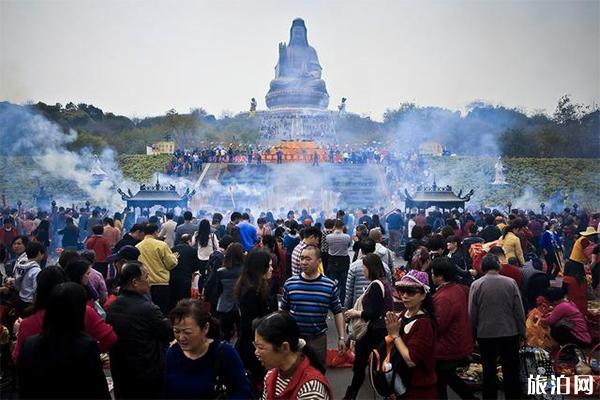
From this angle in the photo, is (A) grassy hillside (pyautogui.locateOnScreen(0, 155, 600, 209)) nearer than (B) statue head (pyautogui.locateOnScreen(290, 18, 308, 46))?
Yes

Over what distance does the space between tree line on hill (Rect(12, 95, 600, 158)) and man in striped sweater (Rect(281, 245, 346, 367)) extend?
3119cm

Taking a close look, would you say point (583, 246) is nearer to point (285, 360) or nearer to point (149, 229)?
point (149, 229)

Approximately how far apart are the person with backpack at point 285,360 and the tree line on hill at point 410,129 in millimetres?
32650

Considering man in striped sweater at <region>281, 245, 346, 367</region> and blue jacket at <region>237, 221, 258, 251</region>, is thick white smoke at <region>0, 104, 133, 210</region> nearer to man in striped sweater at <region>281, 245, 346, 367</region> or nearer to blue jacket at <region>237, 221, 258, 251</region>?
blue jacket at <region>237, 221, 258, 251</region>

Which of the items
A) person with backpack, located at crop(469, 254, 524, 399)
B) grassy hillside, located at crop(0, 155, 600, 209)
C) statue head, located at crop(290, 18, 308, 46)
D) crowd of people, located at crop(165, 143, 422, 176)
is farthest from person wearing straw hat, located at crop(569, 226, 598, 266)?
statue head, located at crop(290, 18, 308, 46)

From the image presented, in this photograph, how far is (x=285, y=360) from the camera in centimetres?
307

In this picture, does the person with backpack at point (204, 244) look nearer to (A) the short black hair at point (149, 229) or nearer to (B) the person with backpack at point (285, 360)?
(A) the short black hair at point (149, 229)

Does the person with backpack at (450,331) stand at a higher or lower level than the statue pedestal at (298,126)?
lower

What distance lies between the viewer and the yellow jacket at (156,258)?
24.4 feet

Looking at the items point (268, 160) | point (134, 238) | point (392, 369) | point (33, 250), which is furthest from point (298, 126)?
point (392, 369)

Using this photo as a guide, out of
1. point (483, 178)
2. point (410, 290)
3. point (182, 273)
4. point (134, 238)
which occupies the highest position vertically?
point (483, 178)

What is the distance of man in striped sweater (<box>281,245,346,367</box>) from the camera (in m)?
4.72

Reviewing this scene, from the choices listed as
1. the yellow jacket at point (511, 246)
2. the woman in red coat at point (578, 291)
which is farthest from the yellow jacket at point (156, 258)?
the woman in red coat at point (578, 291)

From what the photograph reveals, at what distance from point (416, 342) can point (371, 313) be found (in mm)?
1526
